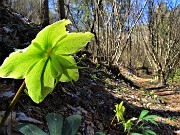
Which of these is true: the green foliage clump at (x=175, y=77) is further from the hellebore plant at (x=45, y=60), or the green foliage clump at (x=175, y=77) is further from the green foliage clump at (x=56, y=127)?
the hellebore plant at (x=45, y=60)

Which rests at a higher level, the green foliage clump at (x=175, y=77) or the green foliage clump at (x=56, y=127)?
the green foliage clump at (x=56, y=127)

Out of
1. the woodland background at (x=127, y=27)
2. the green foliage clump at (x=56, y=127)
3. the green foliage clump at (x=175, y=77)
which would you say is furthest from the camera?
the green foliage clump at (x=175, y=77)

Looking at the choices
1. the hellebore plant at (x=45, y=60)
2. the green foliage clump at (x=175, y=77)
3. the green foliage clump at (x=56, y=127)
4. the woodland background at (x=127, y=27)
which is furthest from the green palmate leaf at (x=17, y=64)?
the green foliage clump at (x=175, y=77)

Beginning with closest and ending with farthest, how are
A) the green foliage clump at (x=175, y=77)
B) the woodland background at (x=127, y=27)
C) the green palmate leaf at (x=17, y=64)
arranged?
the green palmate leaf at (x=17, y=64), the woodland background at (x=127, y=27), the green foliage clump at (x=175, y=77)

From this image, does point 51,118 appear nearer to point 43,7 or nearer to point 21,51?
point 21,51

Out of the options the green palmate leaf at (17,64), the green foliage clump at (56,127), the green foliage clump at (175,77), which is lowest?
the green foliage clump at (175,77)

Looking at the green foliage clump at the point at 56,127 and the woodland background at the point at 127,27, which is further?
the woodland background at the point at 127,27

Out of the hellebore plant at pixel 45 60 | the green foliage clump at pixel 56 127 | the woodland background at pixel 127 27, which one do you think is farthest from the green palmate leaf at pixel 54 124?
the woodland background at pixel 127 27

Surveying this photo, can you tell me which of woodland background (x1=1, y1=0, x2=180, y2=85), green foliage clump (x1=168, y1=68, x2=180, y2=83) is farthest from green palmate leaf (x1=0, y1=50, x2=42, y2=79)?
green foliage clump (x1=168, y1=68, x2=180, y2=83)
